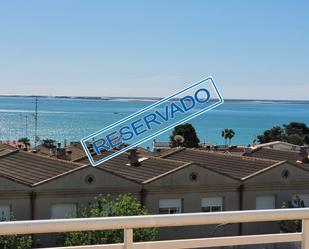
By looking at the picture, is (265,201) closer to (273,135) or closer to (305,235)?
(305,235)

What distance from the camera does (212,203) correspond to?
2764 centimetres

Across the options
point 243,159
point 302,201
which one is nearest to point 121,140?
point 302,201

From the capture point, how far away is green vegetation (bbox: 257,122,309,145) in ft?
303

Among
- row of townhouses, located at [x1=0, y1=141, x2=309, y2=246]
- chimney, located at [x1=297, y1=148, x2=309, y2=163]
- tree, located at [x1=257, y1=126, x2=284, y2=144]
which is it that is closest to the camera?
row of townhouses, located at [x1=0, y1=141, x2=309, y2=246]

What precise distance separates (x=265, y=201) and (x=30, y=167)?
11639mm

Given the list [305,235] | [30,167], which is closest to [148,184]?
[30,167]

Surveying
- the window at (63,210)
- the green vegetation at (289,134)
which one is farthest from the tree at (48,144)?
the window at (63,210)

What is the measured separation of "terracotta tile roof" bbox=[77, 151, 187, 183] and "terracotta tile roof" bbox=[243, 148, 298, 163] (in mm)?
10787

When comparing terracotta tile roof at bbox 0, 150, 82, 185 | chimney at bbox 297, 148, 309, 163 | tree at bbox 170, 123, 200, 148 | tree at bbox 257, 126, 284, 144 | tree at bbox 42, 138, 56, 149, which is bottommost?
terracotta tile roof at bbox 0, 150, 82, 185

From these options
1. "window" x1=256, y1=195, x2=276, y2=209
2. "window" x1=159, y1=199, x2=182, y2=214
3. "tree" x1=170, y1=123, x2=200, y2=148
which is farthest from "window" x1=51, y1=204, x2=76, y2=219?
"tree" x1=170, y1=123, x2=200, y2=148

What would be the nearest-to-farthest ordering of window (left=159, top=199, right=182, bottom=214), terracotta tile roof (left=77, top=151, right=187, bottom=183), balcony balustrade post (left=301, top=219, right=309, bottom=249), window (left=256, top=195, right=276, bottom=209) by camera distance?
balcony balustrade post (left=301, top=219, right=309, bottom=249)
window (left=159, top=199, right=182, bottom=214)
terracotta tile roof (left=77, top=151, right=187, bottom=183)
window (left=256, top=195, right=276, bottom=209)

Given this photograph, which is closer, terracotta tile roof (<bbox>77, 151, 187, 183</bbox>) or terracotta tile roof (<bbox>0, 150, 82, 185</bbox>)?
terracotta tile roof (<bbox>0, 150, 82, 185</bbox>)

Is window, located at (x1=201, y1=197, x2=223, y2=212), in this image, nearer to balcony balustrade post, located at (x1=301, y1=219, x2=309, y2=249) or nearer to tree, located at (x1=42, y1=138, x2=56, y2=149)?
balcony balustrade post, located at (x1=301, y1=219, x2=309, y2=249)

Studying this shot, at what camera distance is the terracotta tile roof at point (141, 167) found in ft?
90.9
